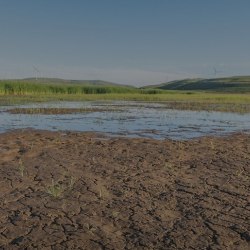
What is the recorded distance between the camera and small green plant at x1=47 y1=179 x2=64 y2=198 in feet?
33.5

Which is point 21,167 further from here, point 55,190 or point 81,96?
point 81,96

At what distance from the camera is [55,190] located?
34.6 ft

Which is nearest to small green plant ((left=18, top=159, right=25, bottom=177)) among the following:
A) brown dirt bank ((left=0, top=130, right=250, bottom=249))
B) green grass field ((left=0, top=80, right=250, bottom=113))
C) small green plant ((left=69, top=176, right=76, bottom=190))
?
brown dirt bank ((left=0, top=130, right=250, bottom=249))

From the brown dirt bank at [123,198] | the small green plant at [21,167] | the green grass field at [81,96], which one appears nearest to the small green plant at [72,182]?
the brown dirt bank at [123,198]

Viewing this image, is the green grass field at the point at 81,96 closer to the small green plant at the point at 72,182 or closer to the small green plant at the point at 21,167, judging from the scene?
the small green plant at the point at 21,167

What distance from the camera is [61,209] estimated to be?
9.36 metres

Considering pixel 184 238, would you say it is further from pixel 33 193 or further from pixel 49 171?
pixel 49 171

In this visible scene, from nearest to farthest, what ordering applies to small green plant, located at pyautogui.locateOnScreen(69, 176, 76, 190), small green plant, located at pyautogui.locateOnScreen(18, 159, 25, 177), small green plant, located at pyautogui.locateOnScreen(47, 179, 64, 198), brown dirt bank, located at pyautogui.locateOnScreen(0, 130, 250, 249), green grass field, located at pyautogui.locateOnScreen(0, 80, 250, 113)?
brown dirt bank, located at pyautogui.locateOnScreen(0, 130, 250, 249) < small green plant, located at pyautogui.locateOnScreen(47, 179, 64, 198) < small green plant, located at pyautogui.locateOnScreen(69, 176, 76, 190) < small green plant, located at pyautogui.locateOnScreen(18, 159, 25, 177) < green grass field, located at pyautogui.locateOnScreen(0, 80, 250, 113)

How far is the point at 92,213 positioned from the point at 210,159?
7.27 m

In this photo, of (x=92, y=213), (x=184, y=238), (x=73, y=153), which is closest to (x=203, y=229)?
(x=184, y=238)

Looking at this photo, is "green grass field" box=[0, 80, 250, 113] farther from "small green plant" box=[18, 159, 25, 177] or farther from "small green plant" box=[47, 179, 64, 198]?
"small green plant" box=[47, 179, 64, 198]

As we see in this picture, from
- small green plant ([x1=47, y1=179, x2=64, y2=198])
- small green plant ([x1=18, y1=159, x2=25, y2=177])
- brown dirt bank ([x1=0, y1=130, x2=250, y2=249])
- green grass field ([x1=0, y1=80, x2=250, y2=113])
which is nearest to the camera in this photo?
brown dirt bank ([x1=0, y1=130, x2=250, y2=249])

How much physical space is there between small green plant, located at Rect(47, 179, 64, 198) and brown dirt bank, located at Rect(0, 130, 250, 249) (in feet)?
0.08

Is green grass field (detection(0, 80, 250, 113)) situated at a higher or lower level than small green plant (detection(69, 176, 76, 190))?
lower
